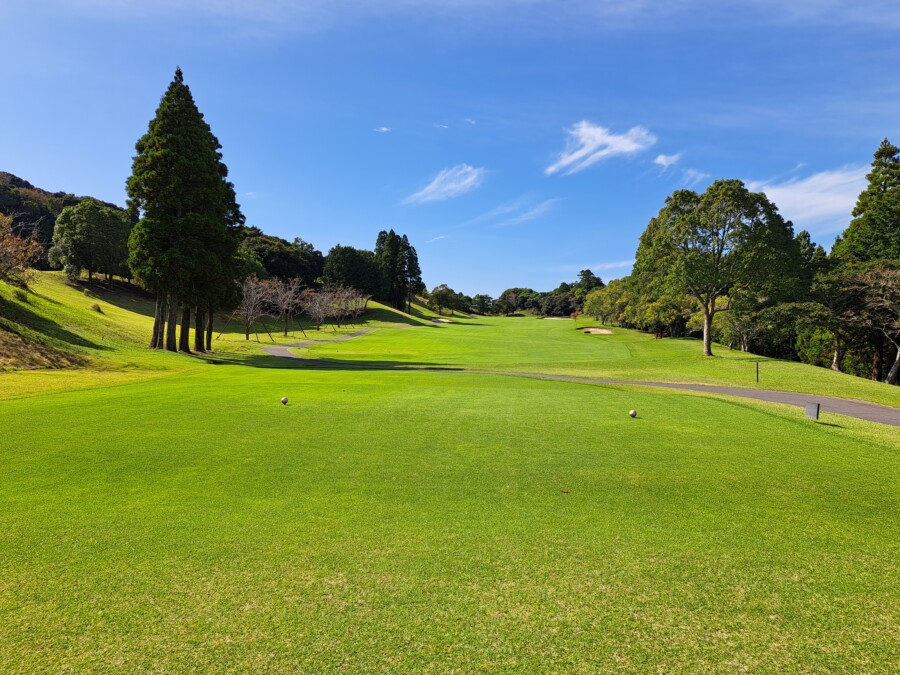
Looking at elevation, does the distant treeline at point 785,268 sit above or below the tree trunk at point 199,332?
above

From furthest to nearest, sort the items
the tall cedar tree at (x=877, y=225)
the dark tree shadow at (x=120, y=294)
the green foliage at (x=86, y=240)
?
the green foliage at (x=86, y=240) → the dark tree shadow at (x=120, y=294) → the tall cedar tree at (x=877, y=225)

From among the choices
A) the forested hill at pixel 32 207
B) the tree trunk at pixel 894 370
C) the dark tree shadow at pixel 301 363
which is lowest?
the dark tree shadow at pixel 301 363

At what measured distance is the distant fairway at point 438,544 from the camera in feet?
10.8

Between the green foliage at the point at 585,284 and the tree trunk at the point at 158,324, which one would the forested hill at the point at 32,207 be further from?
the green foliage at the point at 585,284

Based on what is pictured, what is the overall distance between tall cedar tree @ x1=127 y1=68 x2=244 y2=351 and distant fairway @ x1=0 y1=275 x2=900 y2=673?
63.6 ft

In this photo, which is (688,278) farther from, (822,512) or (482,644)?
(482,644)

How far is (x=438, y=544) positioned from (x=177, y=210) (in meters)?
31.4

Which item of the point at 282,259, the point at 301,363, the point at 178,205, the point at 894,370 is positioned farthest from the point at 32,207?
the point at 894,370

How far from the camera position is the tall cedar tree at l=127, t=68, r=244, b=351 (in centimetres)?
2714

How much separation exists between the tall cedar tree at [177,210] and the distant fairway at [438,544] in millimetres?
19387

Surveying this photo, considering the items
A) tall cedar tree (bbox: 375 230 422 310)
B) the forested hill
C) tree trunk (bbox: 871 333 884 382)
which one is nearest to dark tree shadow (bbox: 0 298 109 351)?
the forested hill

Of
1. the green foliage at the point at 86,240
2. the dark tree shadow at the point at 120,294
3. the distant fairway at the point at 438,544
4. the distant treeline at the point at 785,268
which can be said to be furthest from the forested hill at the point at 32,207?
the distant treeline at the point at 785,268

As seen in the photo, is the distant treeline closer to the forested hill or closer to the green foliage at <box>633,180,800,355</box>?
the green foliage at <box>633,180,800,355</box>

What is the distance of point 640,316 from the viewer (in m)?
65.6
